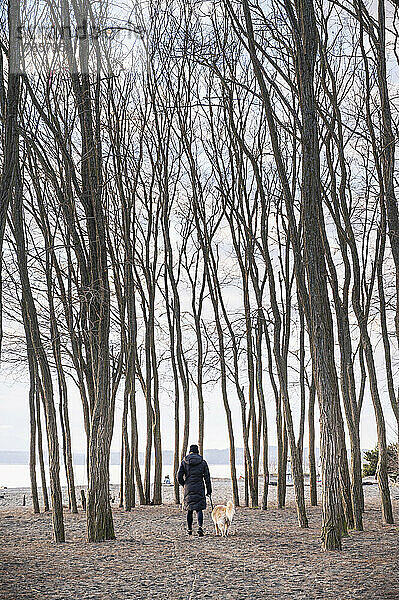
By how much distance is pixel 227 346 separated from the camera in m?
15.3

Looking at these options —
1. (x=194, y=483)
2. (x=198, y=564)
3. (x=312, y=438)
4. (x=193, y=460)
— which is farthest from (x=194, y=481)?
(x=312, y=438)

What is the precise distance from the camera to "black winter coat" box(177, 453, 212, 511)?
10.6 m

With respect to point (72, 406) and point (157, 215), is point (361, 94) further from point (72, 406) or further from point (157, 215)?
point (72, 406)

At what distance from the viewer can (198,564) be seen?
7.72m

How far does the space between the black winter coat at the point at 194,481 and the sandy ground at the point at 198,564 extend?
487mm

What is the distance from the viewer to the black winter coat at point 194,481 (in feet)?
34.8

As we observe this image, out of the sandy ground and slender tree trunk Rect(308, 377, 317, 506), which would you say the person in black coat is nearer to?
the sandy ground

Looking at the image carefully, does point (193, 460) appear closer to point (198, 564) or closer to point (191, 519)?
point (191, 519)

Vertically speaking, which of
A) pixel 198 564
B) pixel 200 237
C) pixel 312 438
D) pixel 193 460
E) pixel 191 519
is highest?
pixel 200 237

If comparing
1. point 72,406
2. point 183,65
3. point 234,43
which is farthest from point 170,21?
point 72,406

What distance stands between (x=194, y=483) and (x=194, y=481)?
0.03 metres

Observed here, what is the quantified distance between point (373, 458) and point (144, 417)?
359 inches

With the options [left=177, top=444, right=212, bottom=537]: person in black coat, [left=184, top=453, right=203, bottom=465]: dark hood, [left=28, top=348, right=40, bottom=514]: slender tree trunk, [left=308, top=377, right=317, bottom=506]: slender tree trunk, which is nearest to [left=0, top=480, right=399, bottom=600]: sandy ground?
[left=177, top=444, right=212, bottom=537]: person in black coat

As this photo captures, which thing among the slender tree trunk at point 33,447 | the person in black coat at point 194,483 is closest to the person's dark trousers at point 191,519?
the person in black coat at point 194,483
